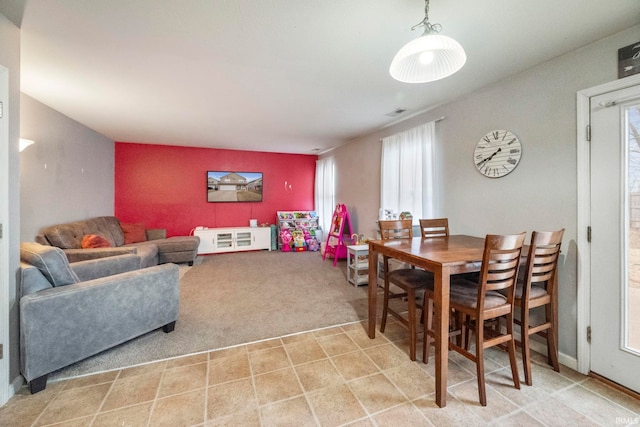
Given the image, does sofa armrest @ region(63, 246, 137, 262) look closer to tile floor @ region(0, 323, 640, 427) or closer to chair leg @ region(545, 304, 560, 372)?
tile floor @ region(0, 323, 640, 427)

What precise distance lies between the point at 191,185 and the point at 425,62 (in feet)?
18.2

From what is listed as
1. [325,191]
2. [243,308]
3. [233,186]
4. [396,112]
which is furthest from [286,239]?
[396,112]

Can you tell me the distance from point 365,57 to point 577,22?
4.41 feet

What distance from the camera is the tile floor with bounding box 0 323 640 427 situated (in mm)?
1445

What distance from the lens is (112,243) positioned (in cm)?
415

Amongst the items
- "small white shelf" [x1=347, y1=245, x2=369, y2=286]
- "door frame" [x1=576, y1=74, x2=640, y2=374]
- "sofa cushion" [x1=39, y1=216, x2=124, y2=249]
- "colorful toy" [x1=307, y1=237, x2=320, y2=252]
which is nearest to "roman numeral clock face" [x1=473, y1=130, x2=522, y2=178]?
"door frame" [x1=576, y1=74, x2=640, y2=374]

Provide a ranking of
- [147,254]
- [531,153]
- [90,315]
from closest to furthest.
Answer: [90,315]
[531,153]
[147,254]

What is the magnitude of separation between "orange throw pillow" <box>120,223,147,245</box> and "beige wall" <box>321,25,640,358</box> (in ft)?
16.4

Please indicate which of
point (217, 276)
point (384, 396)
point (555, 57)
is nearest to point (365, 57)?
point (555, 57)

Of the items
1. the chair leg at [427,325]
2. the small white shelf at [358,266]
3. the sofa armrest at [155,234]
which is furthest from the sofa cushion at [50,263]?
the sofa armrest at [155,234]

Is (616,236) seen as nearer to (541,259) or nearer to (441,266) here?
(541,259)

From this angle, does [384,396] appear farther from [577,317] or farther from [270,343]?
[577,317]

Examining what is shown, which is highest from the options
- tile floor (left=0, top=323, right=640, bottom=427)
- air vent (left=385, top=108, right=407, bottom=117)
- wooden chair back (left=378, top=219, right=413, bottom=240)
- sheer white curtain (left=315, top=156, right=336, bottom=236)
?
air vent (left=385, top=108, right=407, bottom=117)

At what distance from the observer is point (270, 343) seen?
7.21 ft
